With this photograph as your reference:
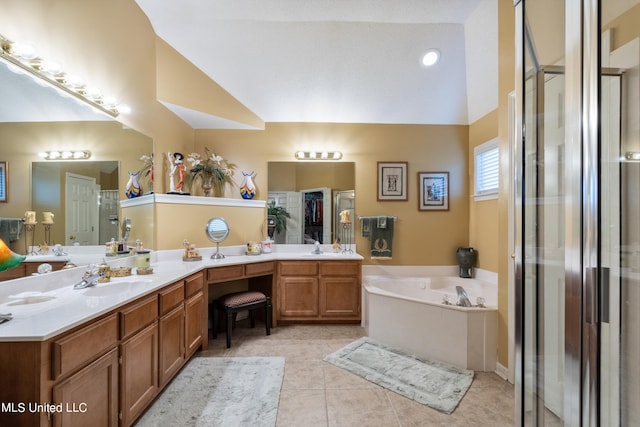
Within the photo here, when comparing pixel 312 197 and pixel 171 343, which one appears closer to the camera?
A: pixel 171 343

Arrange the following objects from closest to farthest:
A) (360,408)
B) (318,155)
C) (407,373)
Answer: (360,408)
(407,373)
(318,155)

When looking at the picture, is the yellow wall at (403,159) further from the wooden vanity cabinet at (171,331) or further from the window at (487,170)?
the wooden vanity cabinet at (171,331)

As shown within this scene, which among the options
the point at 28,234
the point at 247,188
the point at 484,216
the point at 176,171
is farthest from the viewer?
the point at 247,188

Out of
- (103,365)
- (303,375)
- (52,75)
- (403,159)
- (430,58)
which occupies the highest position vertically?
(430,58)

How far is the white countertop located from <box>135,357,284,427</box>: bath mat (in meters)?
0.81

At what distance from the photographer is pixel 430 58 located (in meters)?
2.89

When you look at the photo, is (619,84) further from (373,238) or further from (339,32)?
(373,238)

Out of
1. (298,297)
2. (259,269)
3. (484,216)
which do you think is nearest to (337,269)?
(298,297)

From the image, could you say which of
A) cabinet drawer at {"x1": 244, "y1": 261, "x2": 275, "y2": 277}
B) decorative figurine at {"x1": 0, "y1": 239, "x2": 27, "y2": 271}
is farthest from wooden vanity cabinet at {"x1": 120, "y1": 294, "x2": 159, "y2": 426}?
cabinet drawer at {"x1": 244, "y1": 261, "x2": 275, "y2": 277}

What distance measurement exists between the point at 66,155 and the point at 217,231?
4.88ft

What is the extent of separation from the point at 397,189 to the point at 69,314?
3.34m

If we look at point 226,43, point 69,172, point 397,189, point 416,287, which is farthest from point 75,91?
point 416,287

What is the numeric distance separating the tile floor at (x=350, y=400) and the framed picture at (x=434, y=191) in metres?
2.00

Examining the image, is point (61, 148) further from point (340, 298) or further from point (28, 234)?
point (340, 298)
